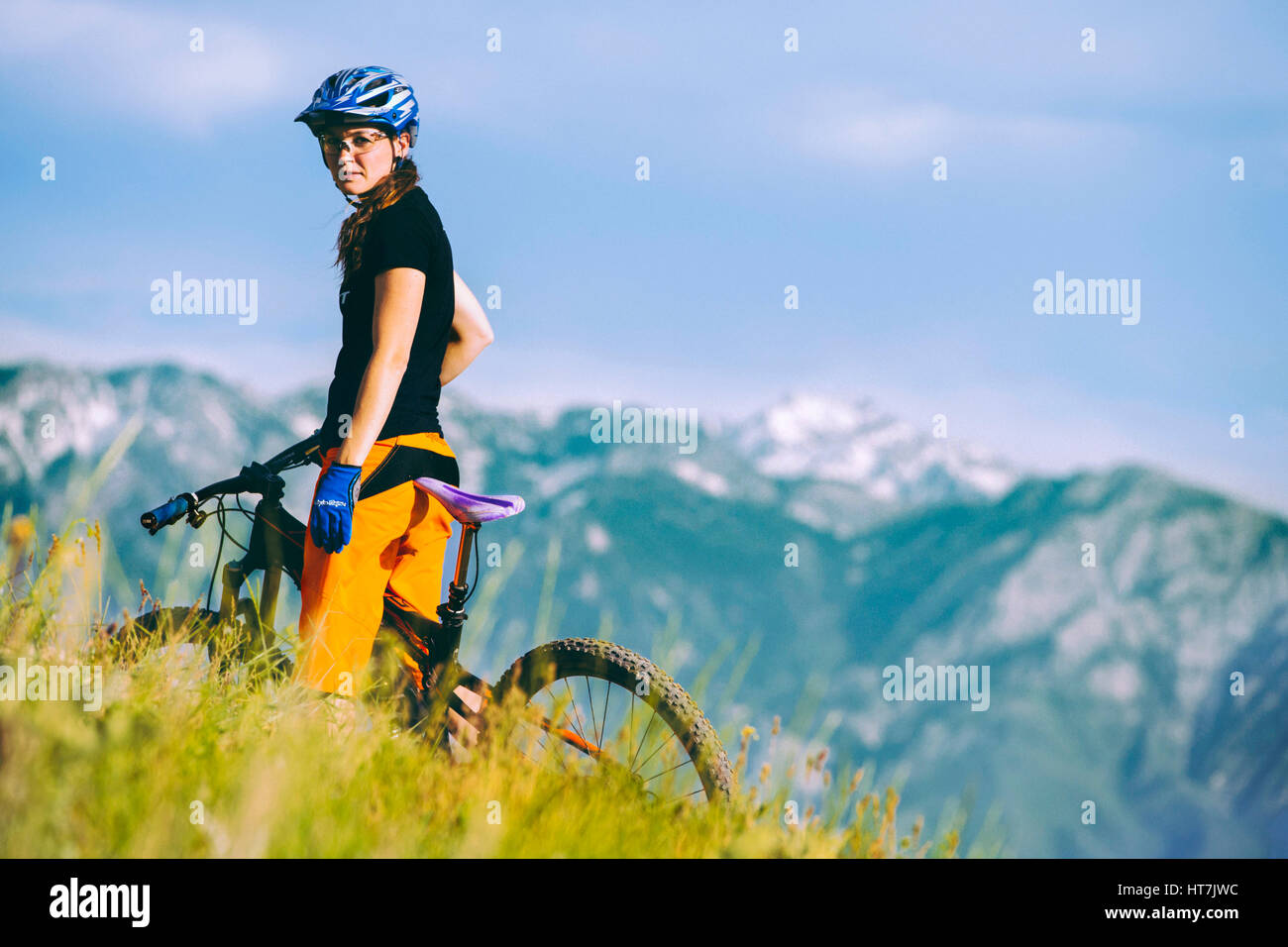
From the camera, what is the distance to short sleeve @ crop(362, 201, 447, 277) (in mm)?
4457

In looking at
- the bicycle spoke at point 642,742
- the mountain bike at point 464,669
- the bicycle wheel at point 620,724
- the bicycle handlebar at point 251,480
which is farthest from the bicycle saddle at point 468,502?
the bicycle spoke at point 642,742

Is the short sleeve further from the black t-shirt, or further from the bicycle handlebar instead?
the bicycle handlebar

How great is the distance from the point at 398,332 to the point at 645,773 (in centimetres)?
219

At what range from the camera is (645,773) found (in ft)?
14.0

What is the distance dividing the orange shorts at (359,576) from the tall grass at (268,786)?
29cm

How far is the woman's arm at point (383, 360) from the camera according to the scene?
14.4 feet

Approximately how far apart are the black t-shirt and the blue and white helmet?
1.24 ft

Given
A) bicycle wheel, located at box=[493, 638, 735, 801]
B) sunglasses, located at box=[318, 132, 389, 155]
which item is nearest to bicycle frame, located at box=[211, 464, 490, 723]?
bicycle wheel, located at box=[493, 638, 735, 801]

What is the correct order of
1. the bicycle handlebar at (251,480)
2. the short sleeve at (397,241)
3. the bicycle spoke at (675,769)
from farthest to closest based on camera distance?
1. the bicycle handlebar at (251,480)
2. the short sleeve at (397,241)
3. the bicycle spoke at (675,769)

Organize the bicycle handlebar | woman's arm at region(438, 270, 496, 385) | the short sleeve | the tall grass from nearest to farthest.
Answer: the tall grass < the short sleeve < the bicycle handlebar < woman's arm at region(438, 270, 496, 385)

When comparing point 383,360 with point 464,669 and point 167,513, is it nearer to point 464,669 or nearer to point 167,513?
point 167,513

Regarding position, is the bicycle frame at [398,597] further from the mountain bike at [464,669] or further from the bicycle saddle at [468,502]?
the bicycle saddle at [468,502]
